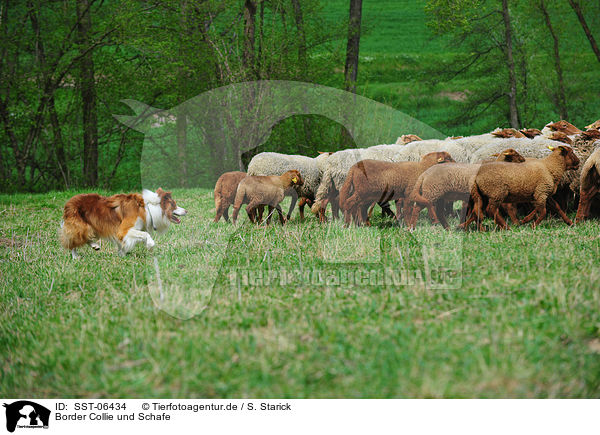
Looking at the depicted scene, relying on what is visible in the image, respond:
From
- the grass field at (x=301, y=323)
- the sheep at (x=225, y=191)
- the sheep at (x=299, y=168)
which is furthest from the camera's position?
the sheep at (x=299, y=168)

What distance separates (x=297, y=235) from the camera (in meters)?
6.41

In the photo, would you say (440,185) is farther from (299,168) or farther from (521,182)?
(299,168)

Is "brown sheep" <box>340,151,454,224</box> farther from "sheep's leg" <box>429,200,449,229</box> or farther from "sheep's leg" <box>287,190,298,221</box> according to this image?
"sheep's leg" <box>287,190,298,221</box>

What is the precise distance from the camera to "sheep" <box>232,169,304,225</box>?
6.91 metres

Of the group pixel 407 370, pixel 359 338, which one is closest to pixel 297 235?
pixel 359 338

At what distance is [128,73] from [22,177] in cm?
384

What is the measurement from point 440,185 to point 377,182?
2.75 feet

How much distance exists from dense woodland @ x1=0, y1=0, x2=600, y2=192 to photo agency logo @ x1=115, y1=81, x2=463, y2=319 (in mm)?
484

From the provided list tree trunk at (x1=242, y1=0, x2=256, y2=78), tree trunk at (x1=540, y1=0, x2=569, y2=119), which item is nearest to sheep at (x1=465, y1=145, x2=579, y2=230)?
tree trunk at (x1=242, y1=0, x2=256, y2=78)

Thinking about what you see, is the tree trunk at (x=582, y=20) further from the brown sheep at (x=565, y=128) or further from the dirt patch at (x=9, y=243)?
the dirt patch at (x=9, y=243)

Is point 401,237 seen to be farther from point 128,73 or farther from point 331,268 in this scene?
point 128,73
